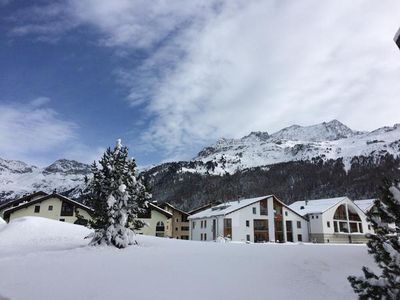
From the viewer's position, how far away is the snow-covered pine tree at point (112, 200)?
24.7m

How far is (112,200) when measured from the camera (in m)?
24.7

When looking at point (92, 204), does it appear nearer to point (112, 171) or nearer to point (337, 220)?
point (112, 171)

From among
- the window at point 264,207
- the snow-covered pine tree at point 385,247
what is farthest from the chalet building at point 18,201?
the snow-covered pine tree at point 385,247

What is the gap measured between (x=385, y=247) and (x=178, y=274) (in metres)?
9.87

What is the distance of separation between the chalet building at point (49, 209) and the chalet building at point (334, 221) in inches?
1722

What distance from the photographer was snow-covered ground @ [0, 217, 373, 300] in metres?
13.1

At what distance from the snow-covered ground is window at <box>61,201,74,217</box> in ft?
133

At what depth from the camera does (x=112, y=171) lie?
25.5 metres

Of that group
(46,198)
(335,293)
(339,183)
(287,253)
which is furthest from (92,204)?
(339,183)

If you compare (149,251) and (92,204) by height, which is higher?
(92,204)

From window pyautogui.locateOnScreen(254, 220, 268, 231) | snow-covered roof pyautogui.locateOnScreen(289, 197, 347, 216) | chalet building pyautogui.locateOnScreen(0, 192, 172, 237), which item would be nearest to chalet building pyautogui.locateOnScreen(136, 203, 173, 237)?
chalet building pyautogui.locateOnScreen(0, 192, 172, 237)

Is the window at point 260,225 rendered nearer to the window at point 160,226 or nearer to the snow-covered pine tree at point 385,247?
the window at point 160,226

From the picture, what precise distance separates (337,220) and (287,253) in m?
55.1

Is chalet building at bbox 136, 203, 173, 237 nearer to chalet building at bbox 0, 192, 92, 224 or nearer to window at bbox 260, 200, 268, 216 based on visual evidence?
chalet building at bbox 0, 192, 92, 224
